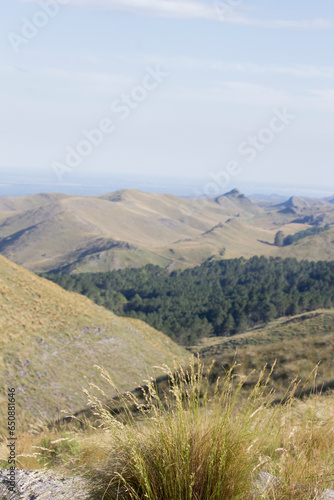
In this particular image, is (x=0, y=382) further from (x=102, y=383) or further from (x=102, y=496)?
(x=102, y=496)

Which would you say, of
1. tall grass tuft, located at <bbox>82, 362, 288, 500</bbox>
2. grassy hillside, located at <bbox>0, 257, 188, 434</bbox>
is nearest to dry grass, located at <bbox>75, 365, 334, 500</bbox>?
tall grass tuft, located at <bbox>82, 362, 288, 500</bbox>

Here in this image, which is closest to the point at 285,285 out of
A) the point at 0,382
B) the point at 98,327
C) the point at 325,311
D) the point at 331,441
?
the point at 325,311

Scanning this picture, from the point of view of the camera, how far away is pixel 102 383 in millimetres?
22391

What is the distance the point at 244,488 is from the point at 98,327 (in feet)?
90.2

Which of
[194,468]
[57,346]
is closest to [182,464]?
[194,468]

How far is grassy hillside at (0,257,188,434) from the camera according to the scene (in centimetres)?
2066

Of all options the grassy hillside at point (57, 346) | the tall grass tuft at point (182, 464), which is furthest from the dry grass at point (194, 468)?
the grassy hillside at point (57, 346)

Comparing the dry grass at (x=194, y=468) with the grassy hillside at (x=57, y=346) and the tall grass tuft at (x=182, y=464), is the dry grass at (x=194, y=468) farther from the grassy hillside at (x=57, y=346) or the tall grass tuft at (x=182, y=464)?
the grassy hillside at (x=57, y=346)

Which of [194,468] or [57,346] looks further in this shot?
[57,346]

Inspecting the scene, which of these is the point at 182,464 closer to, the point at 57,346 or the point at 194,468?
the point at 194,468

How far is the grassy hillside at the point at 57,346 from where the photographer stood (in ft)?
67.8

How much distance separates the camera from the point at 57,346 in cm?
2538

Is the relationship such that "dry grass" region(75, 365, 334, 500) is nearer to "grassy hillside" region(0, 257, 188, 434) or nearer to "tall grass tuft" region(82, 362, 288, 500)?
"tall grass tuft" region(82, 362, 288, 500)

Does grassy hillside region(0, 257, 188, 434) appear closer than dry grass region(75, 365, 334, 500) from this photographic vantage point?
No
